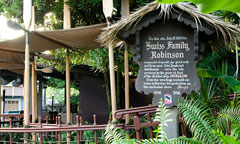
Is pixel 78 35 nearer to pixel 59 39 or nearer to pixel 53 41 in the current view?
pixel 59 39

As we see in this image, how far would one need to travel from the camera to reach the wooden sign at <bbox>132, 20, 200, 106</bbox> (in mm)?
3471

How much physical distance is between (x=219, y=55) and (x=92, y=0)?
3.09 meters

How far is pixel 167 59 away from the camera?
11.6 feet

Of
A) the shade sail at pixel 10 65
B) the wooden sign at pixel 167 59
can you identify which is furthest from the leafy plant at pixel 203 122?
the shade sail at pixel 10 65

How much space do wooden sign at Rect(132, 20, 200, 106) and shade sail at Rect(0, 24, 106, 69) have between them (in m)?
1.41

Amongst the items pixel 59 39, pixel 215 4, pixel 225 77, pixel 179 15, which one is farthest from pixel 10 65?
pixel 215 4

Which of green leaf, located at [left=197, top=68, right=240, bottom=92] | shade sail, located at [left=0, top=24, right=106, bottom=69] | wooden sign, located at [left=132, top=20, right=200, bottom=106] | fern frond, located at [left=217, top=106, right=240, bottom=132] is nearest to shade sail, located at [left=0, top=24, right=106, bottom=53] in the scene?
shade sail, located at [left=0, top=24, right=106, bottom=69]

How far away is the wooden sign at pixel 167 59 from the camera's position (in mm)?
3471

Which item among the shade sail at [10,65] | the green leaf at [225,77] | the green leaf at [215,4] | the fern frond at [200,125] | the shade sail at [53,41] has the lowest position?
the fern frond at [200,125]

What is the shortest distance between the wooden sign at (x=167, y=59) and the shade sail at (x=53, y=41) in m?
1.41

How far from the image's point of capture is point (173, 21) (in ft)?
11.8

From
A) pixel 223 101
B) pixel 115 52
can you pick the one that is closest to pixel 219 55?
pixel 223 101

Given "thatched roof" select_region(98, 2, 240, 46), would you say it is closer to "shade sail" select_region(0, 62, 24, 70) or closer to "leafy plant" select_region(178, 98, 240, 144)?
"leafy plant" select_region(178, 98, 240, 144)

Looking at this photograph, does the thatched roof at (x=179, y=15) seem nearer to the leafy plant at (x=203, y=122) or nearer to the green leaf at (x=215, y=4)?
the leafy plant at (x=203, y=122)
